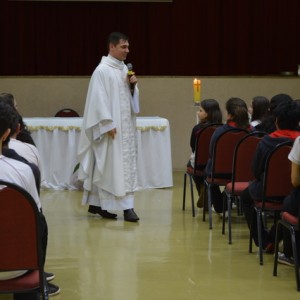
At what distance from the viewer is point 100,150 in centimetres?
707

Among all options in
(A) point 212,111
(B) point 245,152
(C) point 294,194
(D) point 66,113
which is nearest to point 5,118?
(C) point 294,194

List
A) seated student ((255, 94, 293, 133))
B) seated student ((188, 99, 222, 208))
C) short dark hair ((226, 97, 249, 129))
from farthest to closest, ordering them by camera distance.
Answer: seated student ((188, 99, 222, 208)), short dark hair ((226, 97, 249, 129)), seated student ((255, 94, 293, 133))

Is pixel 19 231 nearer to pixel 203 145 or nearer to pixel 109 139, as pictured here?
pixel 109 139

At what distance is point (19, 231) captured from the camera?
3.48 meters

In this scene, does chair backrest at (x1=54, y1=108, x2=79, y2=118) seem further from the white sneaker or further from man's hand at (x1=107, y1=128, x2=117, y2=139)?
the white sneaker

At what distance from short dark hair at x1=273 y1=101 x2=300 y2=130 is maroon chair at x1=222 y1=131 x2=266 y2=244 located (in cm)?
61

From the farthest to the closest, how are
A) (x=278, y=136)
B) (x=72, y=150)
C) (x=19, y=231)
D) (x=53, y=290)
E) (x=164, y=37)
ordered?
(x=164, y=37)
(x=72, y=150)
(x=278, y=136)
(x=53, y=290)
(x=19, y=231)

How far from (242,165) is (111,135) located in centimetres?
138

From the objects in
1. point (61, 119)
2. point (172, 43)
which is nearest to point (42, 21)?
point (172, 43)

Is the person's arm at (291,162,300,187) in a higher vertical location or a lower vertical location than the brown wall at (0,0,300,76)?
lower

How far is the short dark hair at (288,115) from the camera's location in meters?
5.24

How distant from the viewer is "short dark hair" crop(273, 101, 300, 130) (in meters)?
5.24

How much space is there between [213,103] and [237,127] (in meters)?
0.71

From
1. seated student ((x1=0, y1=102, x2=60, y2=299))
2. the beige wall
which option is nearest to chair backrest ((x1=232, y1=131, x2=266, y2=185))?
seated student ((x1=0, y1=102, x2=60, y2=299))
